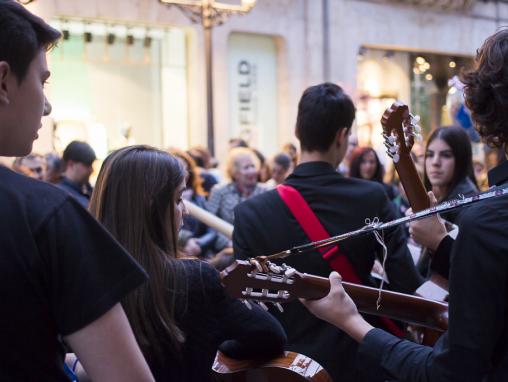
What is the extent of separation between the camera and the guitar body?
198 cm

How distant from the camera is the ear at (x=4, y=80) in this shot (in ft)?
4.01

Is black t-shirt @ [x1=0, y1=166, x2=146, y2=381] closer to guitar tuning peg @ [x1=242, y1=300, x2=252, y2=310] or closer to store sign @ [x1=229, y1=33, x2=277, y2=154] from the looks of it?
guitar tuning peg @ [x1=242, y1=300, x2=252, y2=310]

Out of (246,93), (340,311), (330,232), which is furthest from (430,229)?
(246,93)

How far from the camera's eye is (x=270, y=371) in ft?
6.54

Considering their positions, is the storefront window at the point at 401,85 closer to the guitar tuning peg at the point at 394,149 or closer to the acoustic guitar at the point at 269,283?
the guitar tuning peg at the point at 394,149

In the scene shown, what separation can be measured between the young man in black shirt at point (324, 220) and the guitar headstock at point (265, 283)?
2.19 ft

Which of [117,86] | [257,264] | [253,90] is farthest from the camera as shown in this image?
[253,90]

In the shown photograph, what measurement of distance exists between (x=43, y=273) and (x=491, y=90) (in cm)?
115

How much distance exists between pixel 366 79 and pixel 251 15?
411cm

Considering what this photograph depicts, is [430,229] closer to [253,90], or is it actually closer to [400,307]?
[400,307]

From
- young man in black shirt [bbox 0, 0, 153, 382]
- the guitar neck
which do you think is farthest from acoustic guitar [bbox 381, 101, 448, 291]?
young man in black shirt [bbox 0, 0, 153, 382]

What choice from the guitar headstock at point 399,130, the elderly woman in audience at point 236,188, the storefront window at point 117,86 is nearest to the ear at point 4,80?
the guitar headstock at point 399,130

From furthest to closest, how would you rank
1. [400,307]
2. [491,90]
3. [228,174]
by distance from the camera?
[228,174], [400,307], [491,90]

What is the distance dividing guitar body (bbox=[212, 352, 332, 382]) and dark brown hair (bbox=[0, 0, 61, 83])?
111 cm
